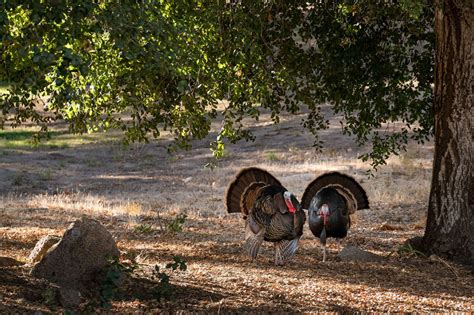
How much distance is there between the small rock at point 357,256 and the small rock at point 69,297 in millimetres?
4566

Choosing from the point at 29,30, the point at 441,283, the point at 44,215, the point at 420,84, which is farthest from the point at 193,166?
the point at 29,30

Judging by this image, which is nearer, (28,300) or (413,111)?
(28,300)

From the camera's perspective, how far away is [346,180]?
1212 centimetres

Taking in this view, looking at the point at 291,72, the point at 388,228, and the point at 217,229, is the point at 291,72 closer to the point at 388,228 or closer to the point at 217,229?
the point at 217,229

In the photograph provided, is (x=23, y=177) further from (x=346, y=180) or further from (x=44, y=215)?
(x=346, y=180)

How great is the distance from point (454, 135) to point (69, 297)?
5763 mm

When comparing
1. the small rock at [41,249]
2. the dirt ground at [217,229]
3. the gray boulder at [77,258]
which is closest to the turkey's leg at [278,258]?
the dirt ground at [217,229]

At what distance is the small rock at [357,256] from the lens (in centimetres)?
1137

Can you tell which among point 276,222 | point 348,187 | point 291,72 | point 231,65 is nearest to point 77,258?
point 276,222

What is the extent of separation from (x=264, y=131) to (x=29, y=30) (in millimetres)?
28464

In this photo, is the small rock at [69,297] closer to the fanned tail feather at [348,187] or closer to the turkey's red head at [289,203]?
the turkey's red head at [289,203]

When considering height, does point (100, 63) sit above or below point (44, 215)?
above

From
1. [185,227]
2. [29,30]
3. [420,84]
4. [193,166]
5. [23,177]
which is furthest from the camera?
[193,166]

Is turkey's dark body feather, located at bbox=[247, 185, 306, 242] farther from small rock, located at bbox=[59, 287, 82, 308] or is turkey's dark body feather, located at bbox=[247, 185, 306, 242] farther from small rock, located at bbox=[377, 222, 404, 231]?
small rock, located at bbox=[377, 222, 404, 231]
